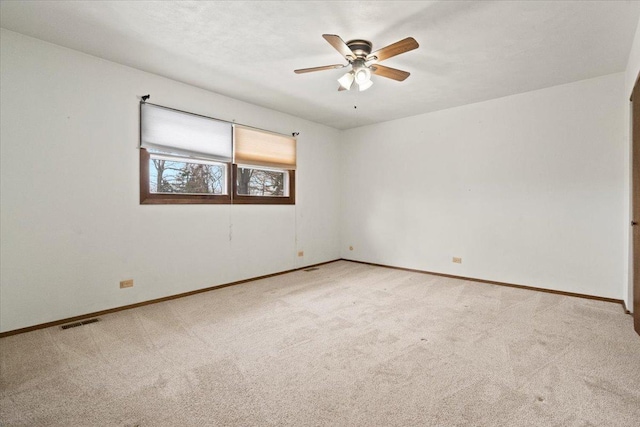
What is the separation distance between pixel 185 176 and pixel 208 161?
0.36m

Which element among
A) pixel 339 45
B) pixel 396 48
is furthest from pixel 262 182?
pixel 396 48

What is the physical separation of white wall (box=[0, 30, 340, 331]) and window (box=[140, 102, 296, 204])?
12 centimetres

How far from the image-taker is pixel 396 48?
7.80 feet

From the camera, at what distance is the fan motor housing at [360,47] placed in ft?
8.66

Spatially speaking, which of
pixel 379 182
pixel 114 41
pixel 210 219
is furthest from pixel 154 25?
pixel 379 182

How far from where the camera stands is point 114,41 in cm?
273

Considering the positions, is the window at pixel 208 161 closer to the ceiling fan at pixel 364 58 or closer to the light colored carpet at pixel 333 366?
the light colored carpet at pixel 333 366

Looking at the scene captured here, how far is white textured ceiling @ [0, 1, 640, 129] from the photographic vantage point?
2.25 metres

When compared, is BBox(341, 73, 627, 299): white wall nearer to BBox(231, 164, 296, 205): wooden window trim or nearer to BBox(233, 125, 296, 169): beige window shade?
BBox(231, 164, 296, 205): wooden window trim

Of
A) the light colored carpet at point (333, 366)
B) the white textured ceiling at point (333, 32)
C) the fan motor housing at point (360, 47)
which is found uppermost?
the white textured ceiling at point (333, 32)

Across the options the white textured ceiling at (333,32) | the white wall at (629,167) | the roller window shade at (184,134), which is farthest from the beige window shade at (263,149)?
the white wall at (629,167)

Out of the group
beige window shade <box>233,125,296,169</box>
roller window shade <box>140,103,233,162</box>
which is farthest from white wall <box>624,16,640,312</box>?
roller window shade <box>140,103,233,162</box>

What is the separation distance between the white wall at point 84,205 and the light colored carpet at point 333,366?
1.24ft

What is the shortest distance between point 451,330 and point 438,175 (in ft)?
9.24
